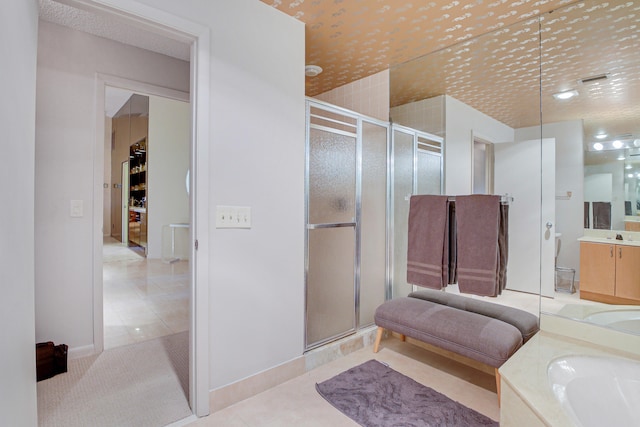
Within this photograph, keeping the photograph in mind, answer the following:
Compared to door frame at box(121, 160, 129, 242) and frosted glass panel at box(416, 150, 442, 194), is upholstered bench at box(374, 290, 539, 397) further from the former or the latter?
door frame at box(121, 160, 129, 242)

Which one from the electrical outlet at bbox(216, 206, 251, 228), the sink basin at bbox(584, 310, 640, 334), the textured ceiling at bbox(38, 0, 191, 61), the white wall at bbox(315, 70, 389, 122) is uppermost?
the textured ceiling at bbox(38, 0, 191, 61)

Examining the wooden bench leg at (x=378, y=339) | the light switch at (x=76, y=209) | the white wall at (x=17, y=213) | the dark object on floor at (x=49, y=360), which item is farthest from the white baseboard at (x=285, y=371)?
the light switch at (x=76, y=209)

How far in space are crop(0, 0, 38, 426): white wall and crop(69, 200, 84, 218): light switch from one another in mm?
1219

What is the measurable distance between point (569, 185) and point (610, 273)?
530 mm

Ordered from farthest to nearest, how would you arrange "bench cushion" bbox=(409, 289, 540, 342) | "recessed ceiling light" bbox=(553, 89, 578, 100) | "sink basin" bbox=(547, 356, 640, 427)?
"bench cushion" bbox=(409, 289, 540, 342) → "recessed ceiling light" bbox=(553, 89, 578, 100) → "sink basin" bbox=(547, 356, 640, 427)

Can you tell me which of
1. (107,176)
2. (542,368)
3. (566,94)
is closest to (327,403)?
(542,368)

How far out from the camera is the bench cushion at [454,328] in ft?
5.94

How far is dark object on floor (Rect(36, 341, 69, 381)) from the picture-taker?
2.02m

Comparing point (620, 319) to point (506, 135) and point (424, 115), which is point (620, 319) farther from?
point (424, 115)

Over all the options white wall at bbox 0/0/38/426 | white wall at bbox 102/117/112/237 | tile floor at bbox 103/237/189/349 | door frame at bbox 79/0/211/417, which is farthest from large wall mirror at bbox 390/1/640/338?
white wall at bbox 102/117/112/237

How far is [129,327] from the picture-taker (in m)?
2.88

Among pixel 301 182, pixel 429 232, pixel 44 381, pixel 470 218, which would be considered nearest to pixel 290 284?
pixel 301 182

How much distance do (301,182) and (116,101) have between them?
6048 millimetres

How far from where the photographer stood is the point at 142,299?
11.9 ft
